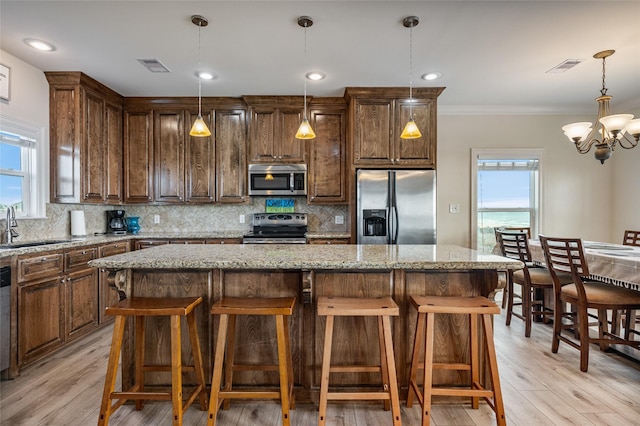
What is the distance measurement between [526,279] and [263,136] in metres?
3.26

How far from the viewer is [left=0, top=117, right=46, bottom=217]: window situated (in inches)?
122

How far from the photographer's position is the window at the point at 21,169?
3092 millimetres

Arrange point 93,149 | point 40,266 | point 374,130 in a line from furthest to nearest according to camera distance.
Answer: point 374,130 → point 93,149 → point 40,266

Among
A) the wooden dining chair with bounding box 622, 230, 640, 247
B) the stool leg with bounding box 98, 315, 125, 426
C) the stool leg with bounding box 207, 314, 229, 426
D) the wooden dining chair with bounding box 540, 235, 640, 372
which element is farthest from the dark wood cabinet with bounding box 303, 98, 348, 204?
the wooden dining chair with bounding box 622, 230, 640, 247

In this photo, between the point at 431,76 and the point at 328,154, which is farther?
the point at 328,154

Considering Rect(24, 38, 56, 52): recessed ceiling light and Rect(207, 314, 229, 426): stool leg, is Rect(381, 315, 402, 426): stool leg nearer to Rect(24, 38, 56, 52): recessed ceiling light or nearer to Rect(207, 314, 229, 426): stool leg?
Rect(207, 314, 229, 426): stool leg

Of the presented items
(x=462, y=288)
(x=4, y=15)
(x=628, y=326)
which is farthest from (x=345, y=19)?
(x=628, y=326)

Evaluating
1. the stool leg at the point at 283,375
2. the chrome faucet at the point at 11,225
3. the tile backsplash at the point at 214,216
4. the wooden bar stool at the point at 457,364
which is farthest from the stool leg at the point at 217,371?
the tile backsplash at the point at 214,216

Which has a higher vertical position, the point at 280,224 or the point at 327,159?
the point at 327,159

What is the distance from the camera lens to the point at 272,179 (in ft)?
14.0

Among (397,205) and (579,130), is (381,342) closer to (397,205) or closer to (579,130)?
(397,205)

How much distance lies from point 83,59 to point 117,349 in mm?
2834

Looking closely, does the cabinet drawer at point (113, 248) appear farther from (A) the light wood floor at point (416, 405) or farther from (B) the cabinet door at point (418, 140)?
(B) the cabinet door at point (418, 140)

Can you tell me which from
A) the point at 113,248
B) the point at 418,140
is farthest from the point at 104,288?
the point at 418,140
